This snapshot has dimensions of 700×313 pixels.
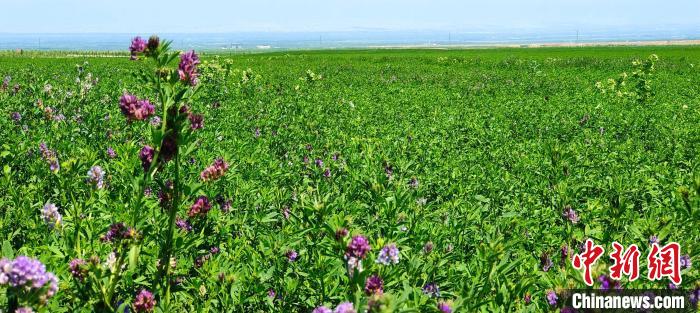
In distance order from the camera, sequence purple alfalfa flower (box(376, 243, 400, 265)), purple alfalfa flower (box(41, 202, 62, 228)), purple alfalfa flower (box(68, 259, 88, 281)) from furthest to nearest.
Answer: purple alfalfa flower (box(41, 202, 62, 228)) → purple alfalfa flower (box(68, 259, 88, 281)) → purple alfalfa flower (box(376, 243, 400, 265))

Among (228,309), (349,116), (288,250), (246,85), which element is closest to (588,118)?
(349,116)

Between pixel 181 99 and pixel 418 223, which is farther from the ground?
pixel 181 99

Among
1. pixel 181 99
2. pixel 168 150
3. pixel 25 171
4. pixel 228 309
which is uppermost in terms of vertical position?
pixel 181 99

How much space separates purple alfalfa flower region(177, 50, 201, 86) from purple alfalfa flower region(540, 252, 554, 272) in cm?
288

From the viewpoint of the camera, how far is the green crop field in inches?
101

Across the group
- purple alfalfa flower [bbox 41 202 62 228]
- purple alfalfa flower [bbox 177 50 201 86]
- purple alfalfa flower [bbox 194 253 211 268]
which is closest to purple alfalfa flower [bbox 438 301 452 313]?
purple alfalfa flower [bbox 177 50 201 86]

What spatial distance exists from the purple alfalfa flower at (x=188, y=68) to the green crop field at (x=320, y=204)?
2 cm

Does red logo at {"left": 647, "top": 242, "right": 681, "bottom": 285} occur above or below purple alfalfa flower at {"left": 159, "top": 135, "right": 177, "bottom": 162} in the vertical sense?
below

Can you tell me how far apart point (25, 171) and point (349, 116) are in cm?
685

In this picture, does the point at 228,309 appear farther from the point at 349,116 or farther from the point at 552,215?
the point at 349,116

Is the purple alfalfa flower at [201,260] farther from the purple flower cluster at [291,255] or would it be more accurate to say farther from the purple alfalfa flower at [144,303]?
the purple alfalfa flower at [144,303]

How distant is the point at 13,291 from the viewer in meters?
1.66

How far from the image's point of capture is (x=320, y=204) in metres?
3.03

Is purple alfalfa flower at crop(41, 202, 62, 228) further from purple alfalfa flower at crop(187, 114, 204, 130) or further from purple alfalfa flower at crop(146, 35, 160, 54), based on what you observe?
purple alfalfa flower at crop(146, 35, 160, 54)
